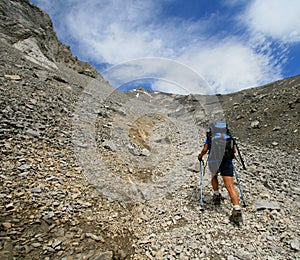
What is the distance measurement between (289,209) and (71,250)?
6.69m

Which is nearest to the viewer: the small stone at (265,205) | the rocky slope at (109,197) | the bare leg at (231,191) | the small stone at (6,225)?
the small stone at (6,225)

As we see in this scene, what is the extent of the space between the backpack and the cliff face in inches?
909

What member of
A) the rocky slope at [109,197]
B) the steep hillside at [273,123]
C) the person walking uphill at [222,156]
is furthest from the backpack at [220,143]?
the steep hillside at [273,123]

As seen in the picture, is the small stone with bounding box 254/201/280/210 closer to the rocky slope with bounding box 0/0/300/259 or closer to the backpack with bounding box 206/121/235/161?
the rocky slope with bounding box 0/0/300/259

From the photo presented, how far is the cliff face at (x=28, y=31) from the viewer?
78.7 ft

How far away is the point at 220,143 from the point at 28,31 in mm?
34515

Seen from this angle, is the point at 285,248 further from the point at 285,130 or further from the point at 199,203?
the point at 285,130

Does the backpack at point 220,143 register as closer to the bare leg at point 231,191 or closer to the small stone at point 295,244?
the bare leg at point 231,191

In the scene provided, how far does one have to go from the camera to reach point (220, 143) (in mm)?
5559

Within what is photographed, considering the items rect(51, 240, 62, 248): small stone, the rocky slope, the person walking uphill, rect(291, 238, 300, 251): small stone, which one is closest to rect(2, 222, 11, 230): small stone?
the rocky slope

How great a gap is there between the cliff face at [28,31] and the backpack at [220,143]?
23.1 m

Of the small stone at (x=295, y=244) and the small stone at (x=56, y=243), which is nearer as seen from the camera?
the small stone at (x=56, y=243)

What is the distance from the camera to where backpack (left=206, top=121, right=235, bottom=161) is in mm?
5425

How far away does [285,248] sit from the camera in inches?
172
